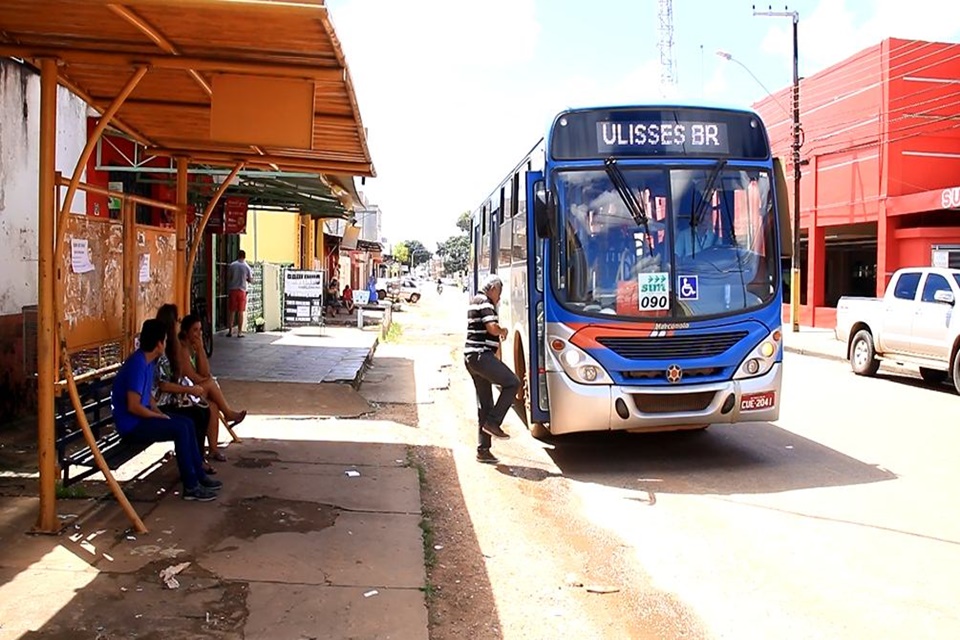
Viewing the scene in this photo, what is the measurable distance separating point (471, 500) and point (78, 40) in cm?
442

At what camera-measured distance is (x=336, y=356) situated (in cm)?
1500

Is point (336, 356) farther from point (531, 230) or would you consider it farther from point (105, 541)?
point (105, 541)

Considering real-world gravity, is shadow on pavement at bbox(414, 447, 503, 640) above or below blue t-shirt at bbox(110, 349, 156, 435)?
below

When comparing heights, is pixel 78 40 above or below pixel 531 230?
above

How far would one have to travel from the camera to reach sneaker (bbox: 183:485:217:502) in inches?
241

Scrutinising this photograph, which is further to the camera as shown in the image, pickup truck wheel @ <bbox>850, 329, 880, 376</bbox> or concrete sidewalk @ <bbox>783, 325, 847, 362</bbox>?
concrete sidewalk @ <bbox>783, 325, 847, 362</bbox>

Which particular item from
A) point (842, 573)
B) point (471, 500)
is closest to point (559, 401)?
point (471, 500)

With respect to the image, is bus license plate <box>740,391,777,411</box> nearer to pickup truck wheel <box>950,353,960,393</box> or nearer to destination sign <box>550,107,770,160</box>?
destination sign <box>550,107,770,160</box>

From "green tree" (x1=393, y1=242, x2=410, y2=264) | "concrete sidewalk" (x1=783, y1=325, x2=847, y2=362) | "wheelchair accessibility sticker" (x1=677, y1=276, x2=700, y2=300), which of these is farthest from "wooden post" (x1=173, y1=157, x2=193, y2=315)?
"green tree" (x1=393, y1=242, x2=410, y2=264)

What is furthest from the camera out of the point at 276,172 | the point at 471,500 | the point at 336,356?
the point at 336,356

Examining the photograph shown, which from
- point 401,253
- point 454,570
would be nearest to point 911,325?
point 454,570

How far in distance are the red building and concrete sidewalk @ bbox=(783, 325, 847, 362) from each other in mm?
1951

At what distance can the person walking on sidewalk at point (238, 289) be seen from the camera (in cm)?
1711

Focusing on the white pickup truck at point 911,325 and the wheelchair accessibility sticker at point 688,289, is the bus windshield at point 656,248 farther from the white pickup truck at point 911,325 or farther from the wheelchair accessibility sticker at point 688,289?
the white pickup truck at point 911,325
